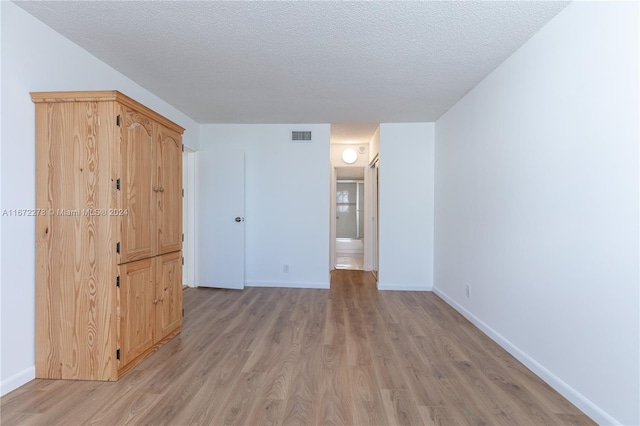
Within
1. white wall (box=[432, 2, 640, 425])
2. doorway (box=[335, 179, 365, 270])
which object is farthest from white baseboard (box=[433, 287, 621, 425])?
doorway (box=[335, 179, 365, 270])

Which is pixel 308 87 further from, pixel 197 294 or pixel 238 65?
pixel 197 294

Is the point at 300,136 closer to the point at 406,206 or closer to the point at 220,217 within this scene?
the point at 220,217

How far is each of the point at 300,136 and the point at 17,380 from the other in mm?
3828

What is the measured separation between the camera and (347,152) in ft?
18.5

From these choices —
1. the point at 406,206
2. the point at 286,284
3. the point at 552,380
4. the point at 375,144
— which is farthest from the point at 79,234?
the point at 375,144

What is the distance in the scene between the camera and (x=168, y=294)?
104 inches

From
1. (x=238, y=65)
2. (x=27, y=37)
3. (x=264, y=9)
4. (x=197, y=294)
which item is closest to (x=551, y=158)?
(x=264, y=9)

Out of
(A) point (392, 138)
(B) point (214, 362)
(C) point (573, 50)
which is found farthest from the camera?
(A) point (392, 138)

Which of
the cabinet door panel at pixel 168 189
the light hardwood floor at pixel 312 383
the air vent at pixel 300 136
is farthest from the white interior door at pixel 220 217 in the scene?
the cabinet door panel at pixel 168 189

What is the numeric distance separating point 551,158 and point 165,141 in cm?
301

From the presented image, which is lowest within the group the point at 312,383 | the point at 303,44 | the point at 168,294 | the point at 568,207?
the point at 312,383

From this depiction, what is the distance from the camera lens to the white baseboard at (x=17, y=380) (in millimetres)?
1798

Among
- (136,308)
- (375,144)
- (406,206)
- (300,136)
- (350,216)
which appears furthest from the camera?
(350,216)

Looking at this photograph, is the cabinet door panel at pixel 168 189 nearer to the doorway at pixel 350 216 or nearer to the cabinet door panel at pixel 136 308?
the cabinet door panel at pixel 136 308
